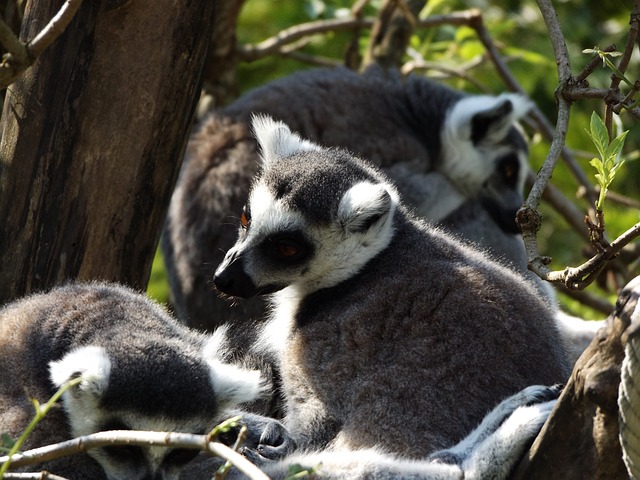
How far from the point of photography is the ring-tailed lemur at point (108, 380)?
3.98m

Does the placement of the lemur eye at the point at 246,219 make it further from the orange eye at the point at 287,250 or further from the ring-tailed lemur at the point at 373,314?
the orange eye at the point at 287,250

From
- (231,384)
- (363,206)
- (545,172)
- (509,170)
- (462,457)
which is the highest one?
(545,172)

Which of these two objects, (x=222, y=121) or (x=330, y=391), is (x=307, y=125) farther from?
(x=330, y=391)

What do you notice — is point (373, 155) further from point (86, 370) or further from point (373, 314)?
point (86, 370)

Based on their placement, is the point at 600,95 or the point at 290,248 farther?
the point at 290,248

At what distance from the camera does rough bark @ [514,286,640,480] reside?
3.11 metres

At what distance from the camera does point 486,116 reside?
9.09m

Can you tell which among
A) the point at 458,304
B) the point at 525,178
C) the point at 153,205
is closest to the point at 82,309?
the point at 153,205

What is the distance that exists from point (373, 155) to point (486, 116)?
121 centimetres

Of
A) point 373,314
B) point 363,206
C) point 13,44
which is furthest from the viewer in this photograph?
point 363,206

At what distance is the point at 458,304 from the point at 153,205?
1.88 meters

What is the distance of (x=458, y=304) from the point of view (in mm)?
4734

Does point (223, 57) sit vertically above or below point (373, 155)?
→ above

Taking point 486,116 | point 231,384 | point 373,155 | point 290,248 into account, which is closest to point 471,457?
point 231,384
